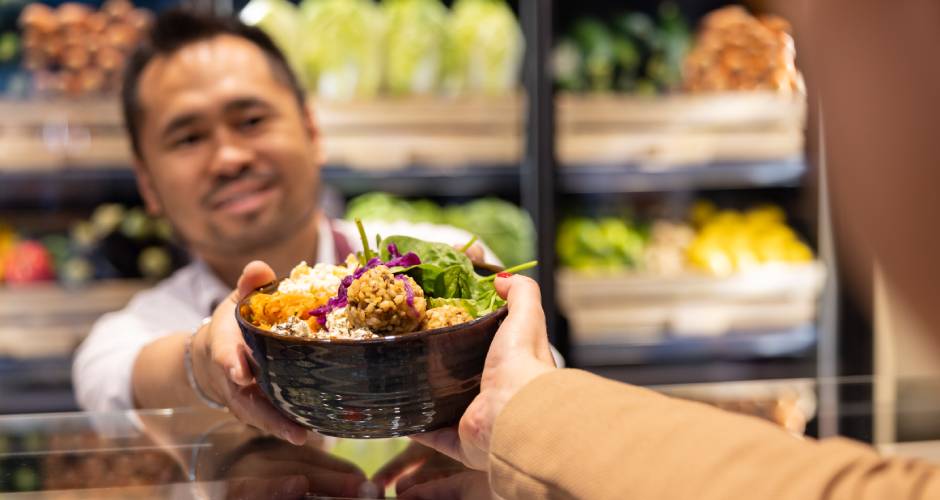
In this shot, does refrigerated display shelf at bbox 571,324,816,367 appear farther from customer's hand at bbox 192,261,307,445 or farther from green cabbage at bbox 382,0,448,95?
customer's hand at bbox 192,261,307,445

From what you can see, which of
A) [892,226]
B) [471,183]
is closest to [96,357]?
[892,226]

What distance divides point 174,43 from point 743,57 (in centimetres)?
220

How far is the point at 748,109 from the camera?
3.16 meters

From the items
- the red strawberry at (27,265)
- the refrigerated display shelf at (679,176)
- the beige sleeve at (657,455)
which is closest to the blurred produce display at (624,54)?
the refrigerated display shelf at (679,176)

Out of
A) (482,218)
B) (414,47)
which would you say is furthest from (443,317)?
(414,47)

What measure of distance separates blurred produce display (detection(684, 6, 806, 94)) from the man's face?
6.45ft

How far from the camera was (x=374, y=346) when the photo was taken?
792 millimetres

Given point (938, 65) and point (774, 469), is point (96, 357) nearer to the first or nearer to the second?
point (774, 469)

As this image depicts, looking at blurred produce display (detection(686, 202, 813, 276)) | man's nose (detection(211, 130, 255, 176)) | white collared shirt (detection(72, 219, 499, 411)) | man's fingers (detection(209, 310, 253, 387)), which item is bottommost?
blurred produce display (detection(686, 202, 813, 276))

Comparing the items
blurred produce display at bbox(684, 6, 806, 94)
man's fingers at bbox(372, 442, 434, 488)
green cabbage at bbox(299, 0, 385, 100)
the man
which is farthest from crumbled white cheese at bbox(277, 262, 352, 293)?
blurred produce display at bbox(684, 6, 806, 94)

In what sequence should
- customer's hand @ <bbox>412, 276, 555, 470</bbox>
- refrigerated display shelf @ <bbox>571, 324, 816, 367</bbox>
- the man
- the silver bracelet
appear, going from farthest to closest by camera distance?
1. refrigerated display shelf @ <bbox>571, 324, 816, 367</bbox>
2. the man
3. the silver bracelet
4. customer's hand @ <bbox>412, 276, 555, 470</bbox>

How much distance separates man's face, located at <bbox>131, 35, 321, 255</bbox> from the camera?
1.71 meters

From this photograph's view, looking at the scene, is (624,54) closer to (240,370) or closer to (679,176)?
(679,176)

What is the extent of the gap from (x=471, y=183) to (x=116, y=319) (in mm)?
1826
